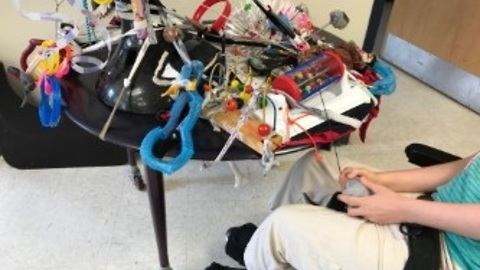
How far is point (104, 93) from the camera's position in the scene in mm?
908

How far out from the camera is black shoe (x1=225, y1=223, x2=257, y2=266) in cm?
118

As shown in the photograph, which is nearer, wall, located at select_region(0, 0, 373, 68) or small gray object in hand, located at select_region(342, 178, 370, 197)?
small gray object in hand, located at select_region(342, 178, 370, 197)

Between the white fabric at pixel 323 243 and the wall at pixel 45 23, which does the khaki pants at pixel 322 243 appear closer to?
the white fabric at pixel 323 243

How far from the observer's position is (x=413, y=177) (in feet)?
3.01

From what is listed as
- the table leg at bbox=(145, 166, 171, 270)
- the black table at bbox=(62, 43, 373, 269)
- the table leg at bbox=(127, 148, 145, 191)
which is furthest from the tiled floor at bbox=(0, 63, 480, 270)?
the black table at bbox=(62, 43, 373, 269)

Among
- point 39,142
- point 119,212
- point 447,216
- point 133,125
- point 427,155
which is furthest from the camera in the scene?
point 39,142

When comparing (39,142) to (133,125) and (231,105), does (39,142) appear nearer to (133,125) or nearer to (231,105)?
(133,125)

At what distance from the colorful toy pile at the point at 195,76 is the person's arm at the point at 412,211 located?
14cm

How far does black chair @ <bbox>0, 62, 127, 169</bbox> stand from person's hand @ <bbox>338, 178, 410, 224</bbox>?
3.40 feet

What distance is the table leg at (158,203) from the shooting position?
97 centimetres

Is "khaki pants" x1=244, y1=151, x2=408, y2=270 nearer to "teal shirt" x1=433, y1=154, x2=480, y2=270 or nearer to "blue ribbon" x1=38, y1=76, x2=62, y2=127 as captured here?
"teal shirt" x1=433, y1=154, x2=480, y2=270

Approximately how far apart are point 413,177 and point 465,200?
0.43 ft

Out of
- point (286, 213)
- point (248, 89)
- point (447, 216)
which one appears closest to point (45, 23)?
point (248, 89)

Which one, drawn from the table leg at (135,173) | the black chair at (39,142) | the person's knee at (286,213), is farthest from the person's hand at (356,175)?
the black chair at (39,142)
